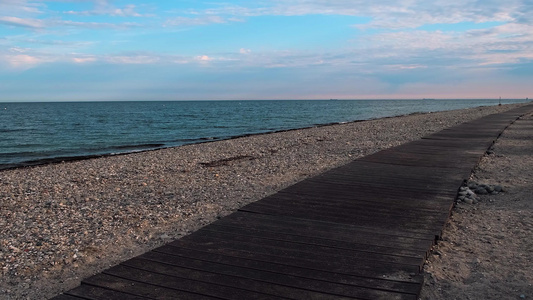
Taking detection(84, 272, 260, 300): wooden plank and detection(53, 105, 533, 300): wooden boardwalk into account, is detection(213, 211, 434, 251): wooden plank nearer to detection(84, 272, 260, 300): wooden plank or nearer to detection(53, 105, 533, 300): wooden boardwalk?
detection(53, 105, 533, 300): wooden boardwalk

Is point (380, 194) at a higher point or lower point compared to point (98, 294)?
higher

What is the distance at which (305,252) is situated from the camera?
181 inches

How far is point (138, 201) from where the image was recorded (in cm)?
845

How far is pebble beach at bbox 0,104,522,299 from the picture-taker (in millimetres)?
5113

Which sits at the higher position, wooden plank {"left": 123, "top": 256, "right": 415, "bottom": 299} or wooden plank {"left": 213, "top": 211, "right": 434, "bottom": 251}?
wooden plank {"left": 213, "top": 211, "right": 434, "bottom": 251}

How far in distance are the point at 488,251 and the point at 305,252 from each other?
90.9 inches

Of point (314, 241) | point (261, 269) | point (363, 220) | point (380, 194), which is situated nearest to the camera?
point (261, 269)

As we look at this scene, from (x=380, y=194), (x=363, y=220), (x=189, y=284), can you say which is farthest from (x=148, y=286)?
(x=380, y=194)

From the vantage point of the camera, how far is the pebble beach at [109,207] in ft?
16.8

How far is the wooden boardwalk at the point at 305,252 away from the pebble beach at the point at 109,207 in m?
1.06

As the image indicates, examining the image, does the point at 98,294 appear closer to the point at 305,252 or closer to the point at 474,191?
the point at 305,252

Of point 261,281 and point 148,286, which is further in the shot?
point 261,281

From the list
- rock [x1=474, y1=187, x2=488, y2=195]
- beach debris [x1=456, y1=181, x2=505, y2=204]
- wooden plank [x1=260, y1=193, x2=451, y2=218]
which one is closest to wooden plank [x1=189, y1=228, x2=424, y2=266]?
wooden plank [x1=260, y1=193, x2=451, y2=218]

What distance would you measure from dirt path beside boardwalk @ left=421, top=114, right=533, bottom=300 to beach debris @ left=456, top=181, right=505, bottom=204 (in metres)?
0.13
